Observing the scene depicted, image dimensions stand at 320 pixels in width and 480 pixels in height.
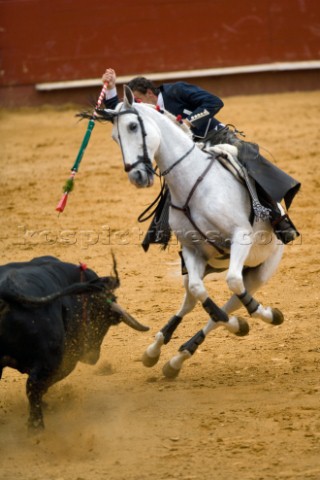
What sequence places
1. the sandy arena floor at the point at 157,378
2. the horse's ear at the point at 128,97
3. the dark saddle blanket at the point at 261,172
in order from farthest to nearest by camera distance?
1. the dark saddle blanket at the point at 261,172
2. the horse's ear at the point at 128,97
3. the sandy arena floor at the point at 157,378

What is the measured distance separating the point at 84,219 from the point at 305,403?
479cm

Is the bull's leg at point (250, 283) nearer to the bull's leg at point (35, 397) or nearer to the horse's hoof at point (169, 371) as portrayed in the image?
the horse's hoof at point (169, 371)

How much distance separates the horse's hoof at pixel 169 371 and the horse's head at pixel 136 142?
1.30 m

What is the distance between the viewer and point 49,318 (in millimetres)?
4941

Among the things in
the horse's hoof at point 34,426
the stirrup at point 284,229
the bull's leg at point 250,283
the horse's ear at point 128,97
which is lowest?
the horse's hoof at point 34,426

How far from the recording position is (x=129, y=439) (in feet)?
16.7

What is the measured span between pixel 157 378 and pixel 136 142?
165cm

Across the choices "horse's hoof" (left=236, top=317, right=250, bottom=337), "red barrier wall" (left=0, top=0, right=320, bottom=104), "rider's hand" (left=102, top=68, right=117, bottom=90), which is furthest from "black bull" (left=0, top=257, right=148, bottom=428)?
Answer: "red barrier wall" (left=0, top=0, right=320, bottom=104)

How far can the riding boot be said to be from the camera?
585cm

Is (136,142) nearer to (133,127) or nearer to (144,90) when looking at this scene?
(133,127)

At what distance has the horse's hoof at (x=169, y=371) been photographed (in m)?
6.04

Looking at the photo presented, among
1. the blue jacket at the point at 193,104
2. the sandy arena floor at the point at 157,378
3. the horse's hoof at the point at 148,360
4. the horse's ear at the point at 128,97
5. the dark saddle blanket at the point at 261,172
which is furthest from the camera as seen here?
the horse's hoof at the point at 148,360

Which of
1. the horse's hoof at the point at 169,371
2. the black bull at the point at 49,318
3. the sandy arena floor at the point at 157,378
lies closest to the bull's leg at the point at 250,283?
the sandy arena floor at the point at 157,378

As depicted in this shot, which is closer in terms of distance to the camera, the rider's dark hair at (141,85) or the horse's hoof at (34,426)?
the horse's hoof at (34,426)
